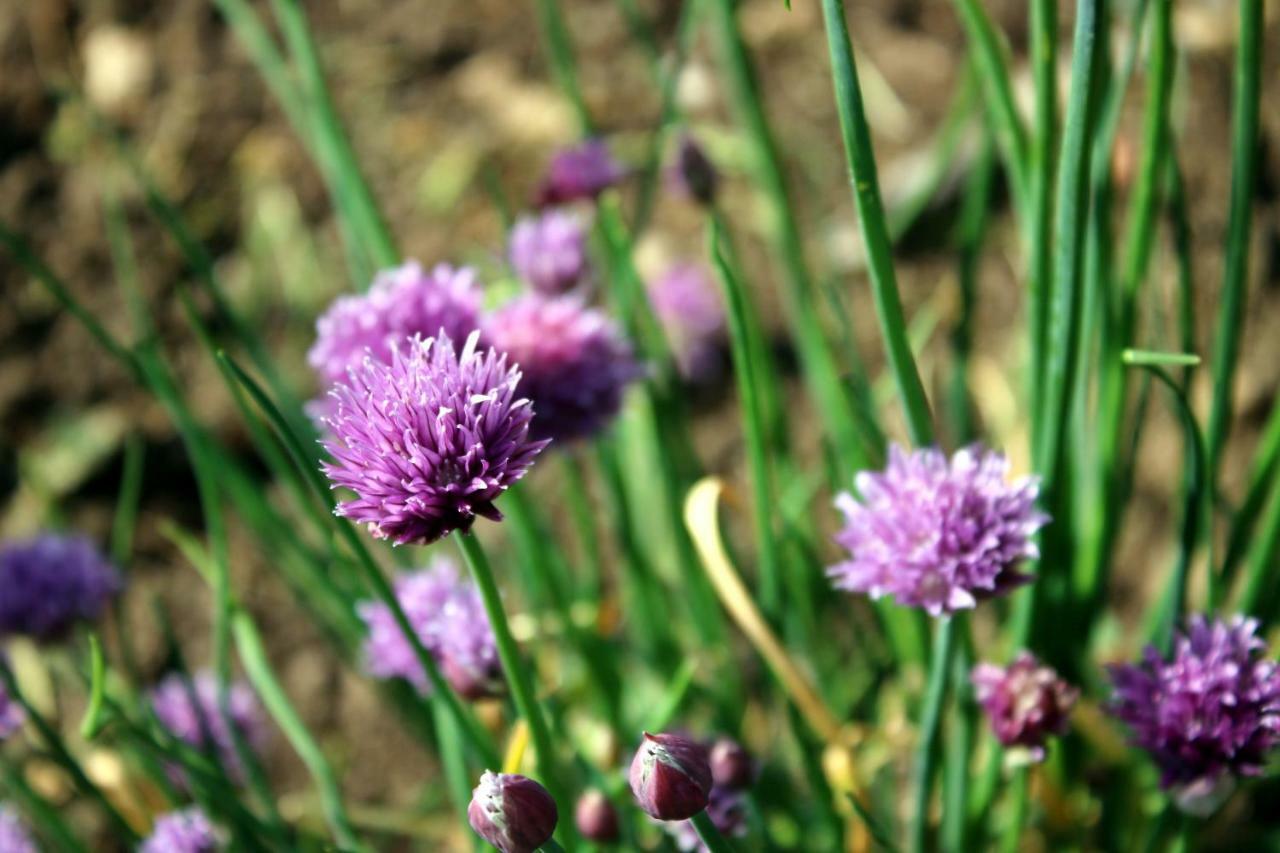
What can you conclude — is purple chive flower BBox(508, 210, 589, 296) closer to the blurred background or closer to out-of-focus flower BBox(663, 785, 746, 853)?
the blurred background

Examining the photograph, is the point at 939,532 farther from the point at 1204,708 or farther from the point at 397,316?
the point at 397,316

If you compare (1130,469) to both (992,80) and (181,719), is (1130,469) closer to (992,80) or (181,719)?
(992,80)

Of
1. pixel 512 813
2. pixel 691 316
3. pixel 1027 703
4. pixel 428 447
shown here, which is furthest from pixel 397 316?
pixel 691 316

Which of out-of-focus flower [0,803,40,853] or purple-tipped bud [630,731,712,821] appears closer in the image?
purple-tipped bud [630,731,712,821]

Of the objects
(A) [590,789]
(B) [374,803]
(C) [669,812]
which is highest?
(C) [669,812]

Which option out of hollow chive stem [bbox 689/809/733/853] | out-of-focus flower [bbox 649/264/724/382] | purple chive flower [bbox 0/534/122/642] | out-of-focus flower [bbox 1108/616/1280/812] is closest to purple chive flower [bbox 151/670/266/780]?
purple chive flower [bbox 0/534/122/642]

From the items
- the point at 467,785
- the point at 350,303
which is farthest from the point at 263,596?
the point at 350,303
